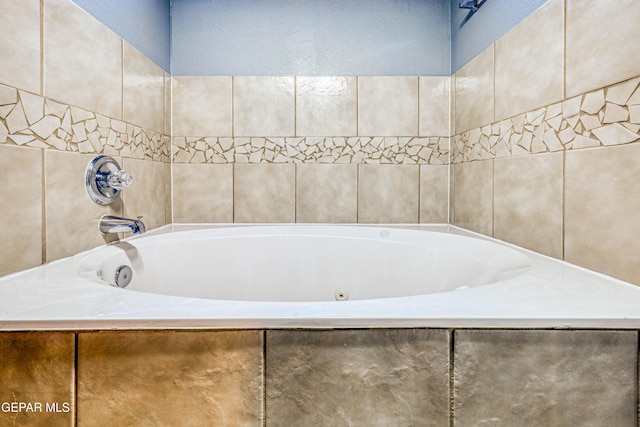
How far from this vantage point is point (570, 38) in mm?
957

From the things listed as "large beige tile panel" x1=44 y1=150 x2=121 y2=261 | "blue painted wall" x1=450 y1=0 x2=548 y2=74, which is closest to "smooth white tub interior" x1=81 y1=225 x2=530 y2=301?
"large beige tile panel" x1=44 y1=150 x2=121 y2=261

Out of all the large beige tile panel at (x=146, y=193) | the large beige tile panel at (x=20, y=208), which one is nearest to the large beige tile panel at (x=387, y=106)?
the large beige tile panel at (x=146, y=193)

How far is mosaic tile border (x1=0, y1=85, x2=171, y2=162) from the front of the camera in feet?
2.85

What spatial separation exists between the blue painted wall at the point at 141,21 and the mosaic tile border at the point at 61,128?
1.12 ft

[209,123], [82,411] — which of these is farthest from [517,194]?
[209,123]

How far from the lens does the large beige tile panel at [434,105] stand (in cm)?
182

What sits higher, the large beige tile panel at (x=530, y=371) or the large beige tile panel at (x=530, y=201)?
the large beige tile panel at (x=530, y=201)

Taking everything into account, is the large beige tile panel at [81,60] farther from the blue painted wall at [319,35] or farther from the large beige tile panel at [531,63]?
the large beige tile panel at [531,63]

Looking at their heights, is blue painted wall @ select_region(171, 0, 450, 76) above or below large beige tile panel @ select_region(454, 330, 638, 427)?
above

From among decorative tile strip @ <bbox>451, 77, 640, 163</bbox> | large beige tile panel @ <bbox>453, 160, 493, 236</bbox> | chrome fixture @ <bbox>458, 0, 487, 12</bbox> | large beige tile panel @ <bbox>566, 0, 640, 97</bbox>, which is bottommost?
large beige tile panel @ <bbox>453, 160, 493, 236</bbox>

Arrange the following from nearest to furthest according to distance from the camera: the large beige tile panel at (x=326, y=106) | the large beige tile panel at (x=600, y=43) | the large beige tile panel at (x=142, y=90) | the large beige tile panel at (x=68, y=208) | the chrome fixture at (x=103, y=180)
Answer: the large beige tile panel at (x=600, y=43) → the large beige tile panel at (x=68, y=208) → the chrome fixture at (x=103, y=180) → the large beige tile panel at (x=142, y=90) → the large beige tile panel at (x=326, y=106)

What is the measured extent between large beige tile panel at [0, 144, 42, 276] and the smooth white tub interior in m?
0.28

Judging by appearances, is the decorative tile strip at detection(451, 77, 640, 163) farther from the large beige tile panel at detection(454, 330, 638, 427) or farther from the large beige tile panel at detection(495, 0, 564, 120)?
the large beige tile panel at detection(454, 330, 638, 427)

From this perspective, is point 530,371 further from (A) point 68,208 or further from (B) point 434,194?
(B) point 434,194
